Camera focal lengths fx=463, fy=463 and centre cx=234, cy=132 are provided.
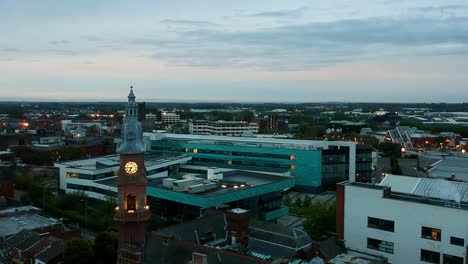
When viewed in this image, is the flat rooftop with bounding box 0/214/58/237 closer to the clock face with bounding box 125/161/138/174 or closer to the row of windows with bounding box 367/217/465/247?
the clock face with bounding box 125/161/138/174

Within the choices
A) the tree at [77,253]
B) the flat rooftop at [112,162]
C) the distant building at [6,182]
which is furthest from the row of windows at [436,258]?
the distant building at [6,182]

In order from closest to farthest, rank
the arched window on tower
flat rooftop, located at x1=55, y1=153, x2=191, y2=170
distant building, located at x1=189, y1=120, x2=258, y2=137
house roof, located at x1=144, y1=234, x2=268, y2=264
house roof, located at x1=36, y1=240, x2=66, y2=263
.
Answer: house roof, located at x1=144, y1=234, x2=268, y2=264 < the arched window on tower < house roof, located at x1=36, y1=240, x2=66, y2=263 < flat rooftop, located at x1=55, y1=153, x2=191, y2=170 < distant building, located at x1=189, y1=120, x2=258, y2=137

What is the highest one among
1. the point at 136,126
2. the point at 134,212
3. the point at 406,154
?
the point at 136,126

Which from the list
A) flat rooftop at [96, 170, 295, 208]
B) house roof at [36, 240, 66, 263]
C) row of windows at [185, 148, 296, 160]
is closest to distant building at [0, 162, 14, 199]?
flat rooftop at [96, 170, 295, 208]

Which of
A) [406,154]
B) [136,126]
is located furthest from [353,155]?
[136,126]

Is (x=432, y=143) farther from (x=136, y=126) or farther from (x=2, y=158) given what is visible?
(x=136, y=126)

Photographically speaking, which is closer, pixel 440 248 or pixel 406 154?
pixel 440 248

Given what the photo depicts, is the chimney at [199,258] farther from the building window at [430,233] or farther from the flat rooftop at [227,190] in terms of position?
the flat rooftop at [227,190]
